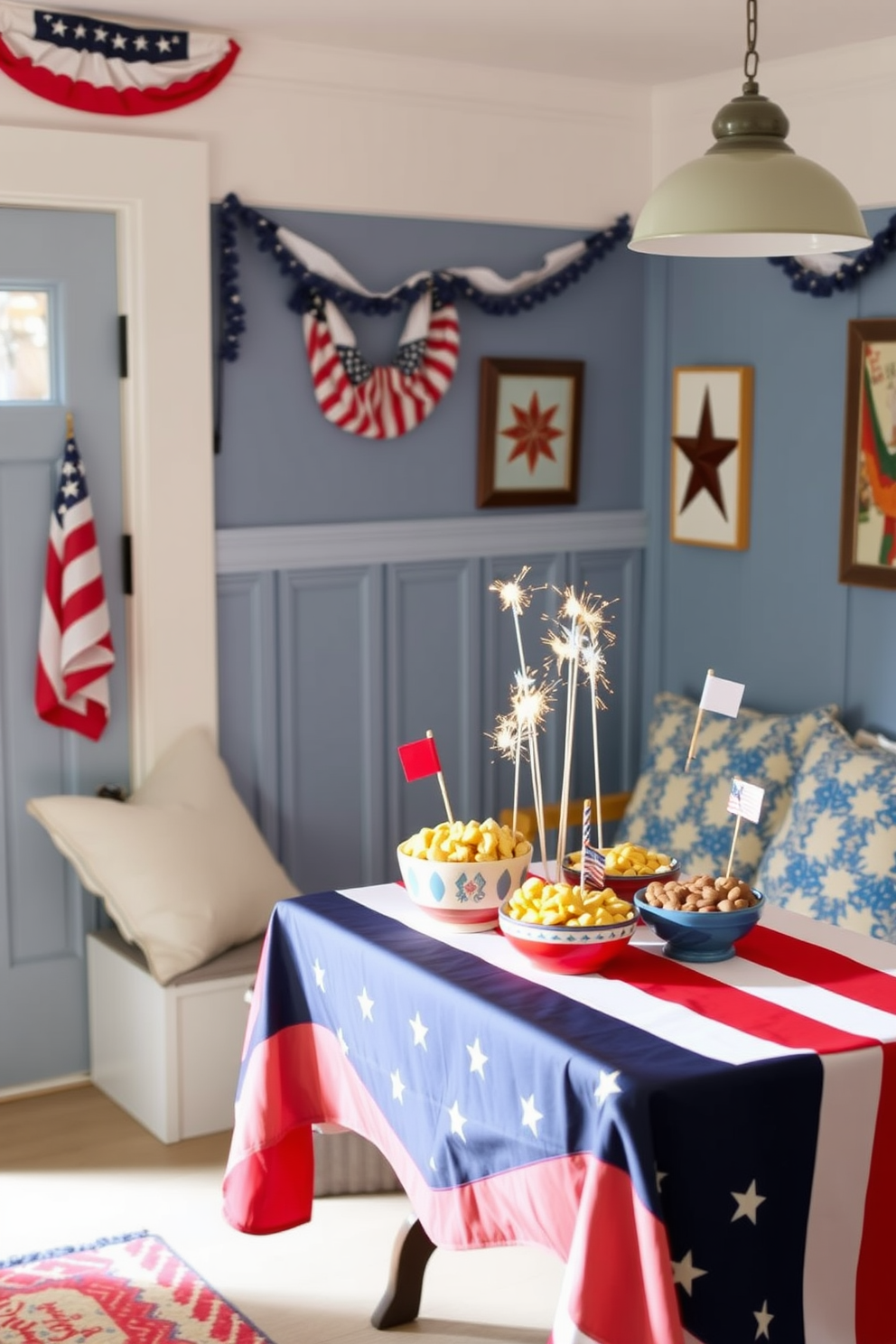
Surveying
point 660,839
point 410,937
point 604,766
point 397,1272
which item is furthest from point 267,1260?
point 604,766

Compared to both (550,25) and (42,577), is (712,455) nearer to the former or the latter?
(550,25)

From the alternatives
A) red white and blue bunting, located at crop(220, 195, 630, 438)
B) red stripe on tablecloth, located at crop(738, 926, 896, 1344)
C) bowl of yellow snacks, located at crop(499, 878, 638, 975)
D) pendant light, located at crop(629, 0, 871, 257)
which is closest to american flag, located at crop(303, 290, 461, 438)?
red white and blue bunting, located at crop(220, 195, 630, 438)

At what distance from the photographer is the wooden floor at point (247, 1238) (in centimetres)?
297

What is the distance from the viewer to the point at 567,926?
2520 mm

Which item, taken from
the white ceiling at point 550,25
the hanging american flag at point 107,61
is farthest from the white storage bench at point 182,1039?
the white ceiling at point 550,25

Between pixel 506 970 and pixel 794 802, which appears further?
pixel 794 802

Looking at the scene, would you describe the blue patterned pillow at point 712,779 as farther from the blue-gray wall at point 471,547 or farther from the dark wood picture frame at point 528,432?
the dark wood picture frame at point 528,432

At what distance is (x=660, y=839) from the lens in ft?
14.1

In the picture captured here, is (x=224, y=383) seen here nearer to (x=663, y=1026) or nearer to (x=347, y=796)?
(x=347, y=796)

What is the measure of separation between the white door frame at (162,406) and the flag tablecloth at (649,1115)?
138 cm

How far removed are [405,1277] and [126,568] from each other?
1.83 m

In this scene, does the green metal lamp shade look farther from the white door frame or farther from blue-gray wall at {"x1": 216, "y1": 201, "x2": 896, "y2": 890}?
the white door frame

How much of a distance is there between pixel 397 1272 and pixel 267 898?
115 cm

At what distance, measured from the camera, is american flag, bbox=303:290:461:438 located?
4125mm
